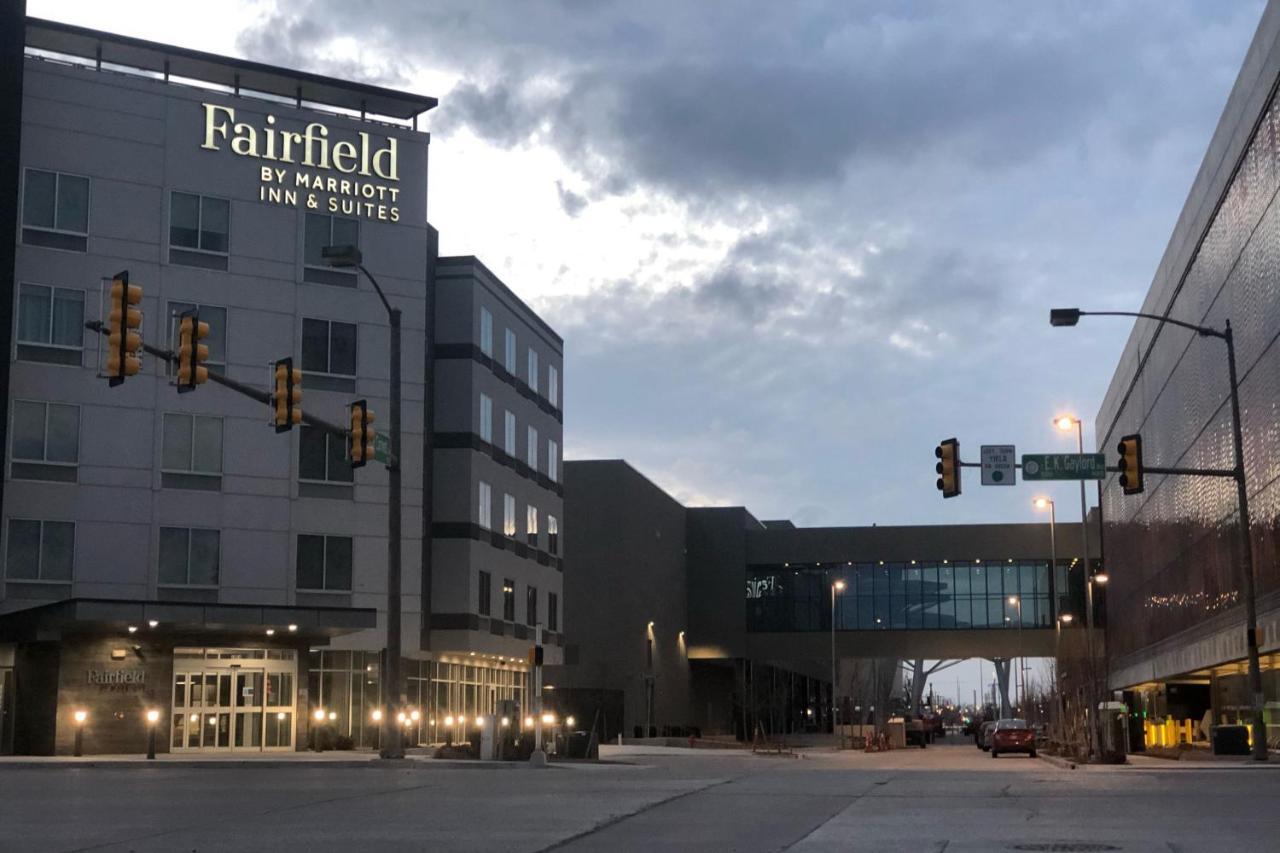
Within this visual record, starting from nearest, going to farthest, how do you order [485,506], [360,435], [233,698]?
[360,435]
[233,698]
[485,506]

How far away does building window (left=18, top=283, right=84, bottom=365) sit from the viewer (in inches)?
2090

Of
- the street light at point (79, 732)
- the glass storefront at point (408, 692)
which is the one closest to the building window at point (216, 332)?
the glass storefront at point (408, 692)

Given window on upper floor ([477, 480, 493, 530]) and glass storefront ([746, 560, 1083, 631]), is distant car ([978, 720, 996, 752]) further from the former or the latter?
glass storefront ([746, 560, 1083, 631])

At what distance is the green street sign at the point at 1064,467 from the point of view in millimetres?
36719

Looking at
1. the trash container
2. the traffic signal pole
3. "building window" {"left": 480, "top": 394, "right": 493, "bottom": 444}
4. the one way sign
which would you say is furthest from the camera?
"building window" {"left": 480, "top": 394, "right": 493, "bottom": 444}

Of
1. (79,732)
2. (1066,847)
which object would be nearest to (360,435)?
(1066,847)

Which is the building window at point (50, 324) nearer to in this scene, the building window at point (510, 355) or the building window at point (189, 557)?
the building window at point (189, 557)

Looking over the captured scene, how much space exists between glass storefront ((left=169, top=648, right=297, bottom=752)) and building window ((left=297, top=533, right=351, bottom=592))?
302 centimetres

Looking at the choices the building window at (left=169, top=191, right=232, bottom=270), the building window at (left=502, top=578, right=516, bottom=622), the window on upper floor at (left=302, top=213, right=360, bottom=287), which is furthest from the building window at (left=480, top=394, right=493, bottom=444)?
the building window at (left=169, top=191, right=232, bottom=270)

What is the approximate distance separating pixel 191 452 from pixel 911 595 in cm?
6201

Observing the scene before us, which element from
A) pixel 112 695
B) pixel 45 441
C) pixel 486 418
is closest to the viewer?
pixel 112 695

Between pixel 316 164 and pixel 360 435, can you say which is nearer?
pixel 360 435

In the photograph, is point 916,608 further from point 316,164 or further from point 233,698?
point 233,698

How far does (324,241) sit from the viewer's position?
5878cm
